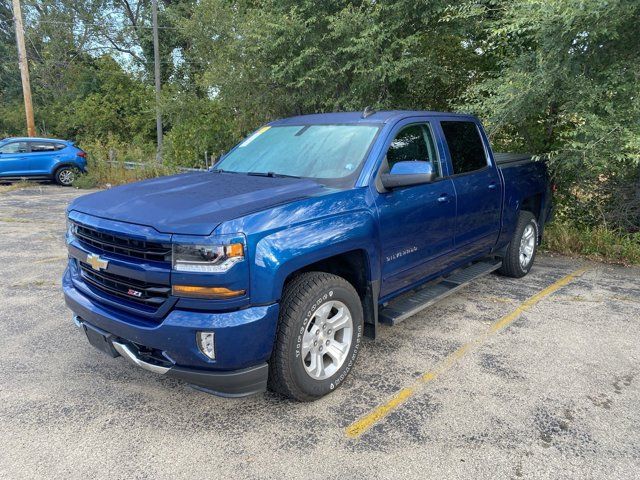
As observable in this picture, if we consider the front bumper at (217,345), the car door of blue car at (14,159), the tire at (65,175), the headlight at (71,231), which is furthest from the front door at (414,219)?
the car door of blue car at (14,159)

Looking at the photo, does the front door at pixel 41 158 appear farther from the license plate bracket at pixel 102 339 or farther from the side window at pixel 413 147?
the side window at pixel 413 147

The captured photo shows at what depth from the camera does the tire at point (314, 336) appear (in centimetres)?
293

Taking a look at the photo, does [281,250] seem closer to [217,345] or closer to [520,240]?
[217,345]

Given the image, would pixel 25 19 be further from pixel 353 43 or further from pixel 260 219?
pixel 260 219

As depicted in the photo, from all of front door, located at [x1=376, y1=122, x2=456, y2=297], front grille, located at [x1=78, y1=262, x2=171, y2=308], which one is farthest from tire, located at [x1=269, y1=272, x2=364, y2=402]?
front grille, located at [x1=78, y1=262, x2=171, y2=308]

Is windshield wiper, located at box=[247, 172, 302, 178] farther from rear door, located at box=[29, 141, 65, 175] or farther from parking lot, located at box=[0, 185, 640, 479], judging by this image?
rear door, located at box=[29, 141, 65, 175]

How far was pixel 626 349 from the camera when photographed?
13.2ft

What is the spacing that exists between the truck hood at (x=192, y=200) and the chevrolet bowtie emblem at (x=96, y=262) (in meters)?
0.26

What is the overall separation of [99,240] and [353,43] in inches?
259

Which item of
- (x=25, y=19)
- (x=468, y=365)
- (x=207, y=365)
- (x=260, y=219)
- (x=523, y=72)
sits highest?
(x=25, y=19)

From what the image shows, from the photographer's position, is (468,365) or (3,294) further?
(3,294)

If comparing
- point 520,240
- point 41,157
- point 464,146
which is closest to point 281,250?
point 464,146

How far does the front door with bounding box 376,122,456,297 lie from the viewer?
3.61 metres

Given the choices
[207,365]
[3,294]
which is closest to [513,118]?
[207,365]
